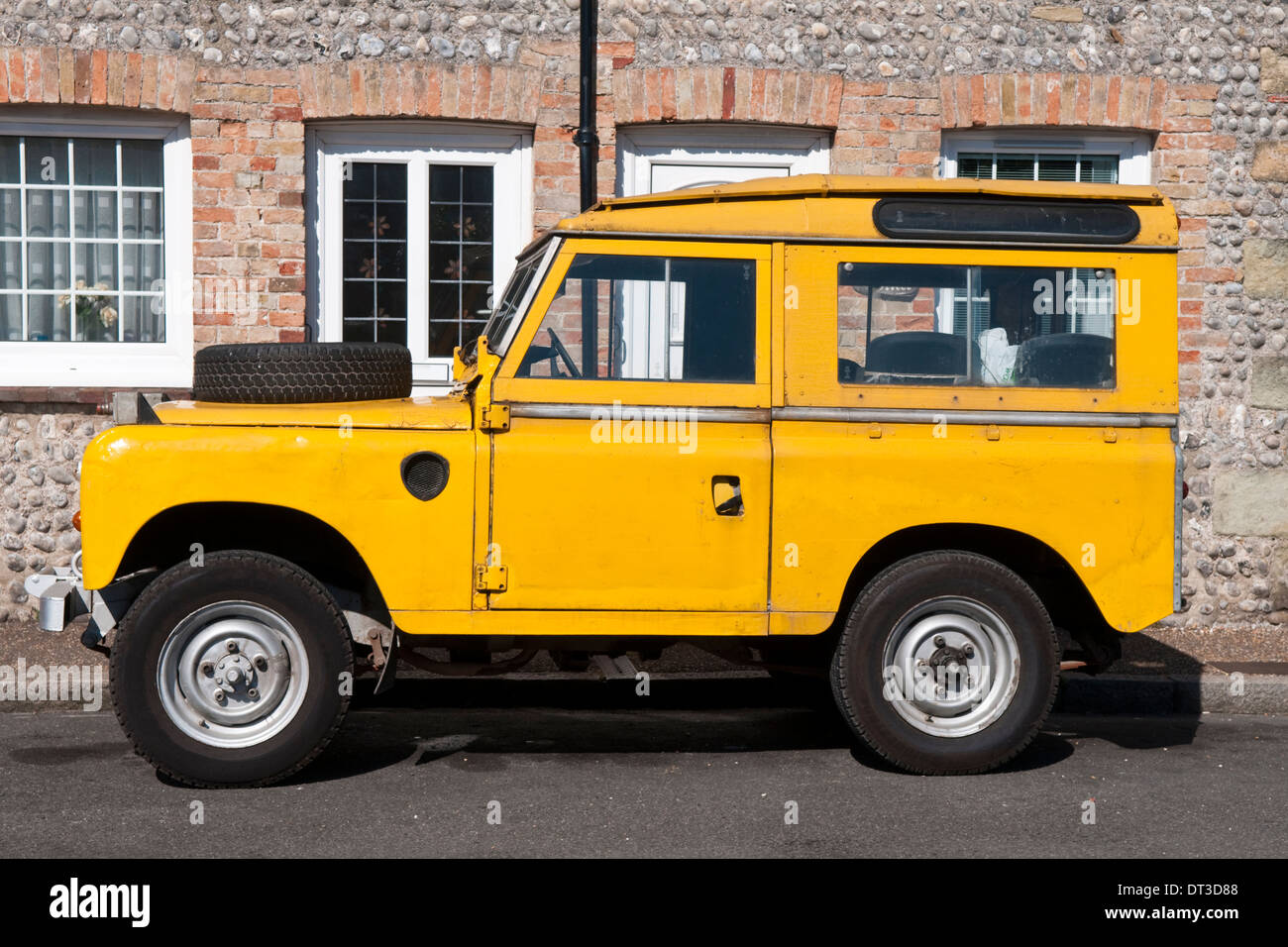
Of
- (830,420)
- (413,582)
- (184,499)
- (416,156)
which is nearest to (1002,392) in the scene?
(830,420)

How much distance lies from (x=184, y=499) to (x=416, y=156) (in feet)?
15.1

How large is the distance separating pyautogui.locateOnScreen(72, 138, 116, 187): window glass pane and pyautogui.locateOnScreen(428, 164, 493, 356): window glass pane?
205 cm

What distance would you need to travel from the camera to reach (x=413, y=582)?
5.55 m

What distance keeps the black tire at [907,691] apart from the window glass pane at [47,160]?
6.31 m

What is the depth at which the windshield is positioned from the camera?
5.85 meters

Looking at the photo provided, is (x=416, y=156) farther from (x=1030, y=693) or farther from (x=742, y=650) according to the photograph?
(x=1030, y=693)

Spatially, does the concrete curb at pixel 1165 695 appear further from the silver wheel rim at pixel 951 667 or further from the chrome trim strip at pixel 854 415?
the chrome trim strip at pixel 854 415

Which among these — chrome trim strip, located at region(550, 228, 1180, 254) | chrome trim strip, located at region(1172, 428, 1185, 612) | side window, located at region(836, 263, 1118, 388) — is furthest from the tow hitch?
chrome trim strip, located at region(1172, 428, 1185, 612)

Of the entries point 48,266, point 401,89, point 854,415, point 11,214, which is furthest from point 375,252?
point 854,415

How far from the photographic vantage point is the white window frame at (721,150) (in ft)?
31.3

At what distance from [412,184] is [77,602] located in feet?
15.2

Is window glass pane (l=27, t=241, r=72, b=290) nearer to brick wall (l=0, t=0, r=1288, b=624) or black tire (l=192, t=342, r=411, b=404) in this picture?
brick wall (l=0, t=0, r=1288, b=624)

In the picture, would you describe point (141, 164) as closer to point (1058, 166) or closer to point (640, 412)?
point (640, 412)

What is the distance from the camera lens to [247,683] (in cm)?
551
